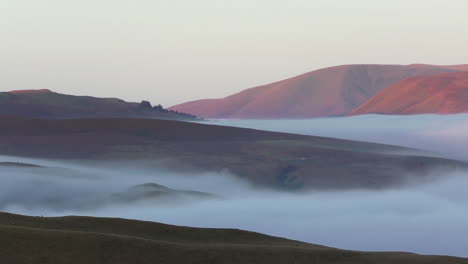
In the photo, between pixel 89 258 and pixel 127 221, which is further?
pixel 127 221

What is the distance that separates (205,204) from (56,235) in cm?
12826

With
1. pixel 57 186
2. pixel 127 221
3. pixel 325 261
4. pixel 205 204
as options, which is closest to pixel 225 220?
pixel 205 204

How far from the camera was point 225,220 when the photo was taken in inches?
7288

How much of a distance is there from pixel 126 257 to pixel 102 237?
2757mm

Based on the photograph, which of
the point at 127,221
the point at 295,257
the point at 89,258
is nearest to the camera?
the point at 89,258

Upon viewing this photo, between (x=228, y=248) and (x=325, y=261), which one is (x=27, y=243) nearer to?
(x=228, y=248)

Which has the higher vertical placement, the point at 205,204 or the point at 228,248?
the point at 205,204

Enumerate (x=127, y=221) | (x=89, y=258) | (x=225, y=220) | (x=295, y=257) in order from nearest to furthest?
(x=89, y=258)
(x=295, y=257)
(x=127, y=221)
(x=225, y=220)

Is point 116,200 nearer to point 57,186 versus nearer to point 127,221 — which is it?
point 57,186

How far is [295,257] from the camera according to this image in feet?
224

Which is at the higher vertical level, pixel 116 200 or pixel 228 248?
pixel 116 200

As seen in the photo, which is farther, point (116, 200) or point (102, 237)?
point (116, 200)

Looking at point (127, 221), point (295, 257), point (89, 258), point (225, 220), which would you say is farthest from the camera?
point (225, 220)

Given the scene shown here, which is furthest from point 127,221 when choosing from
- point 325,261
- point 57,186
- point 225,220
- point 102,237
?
point 57,186
